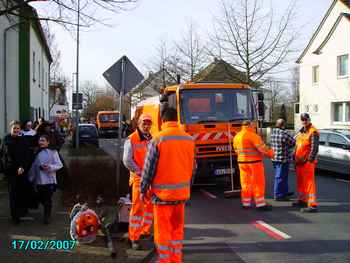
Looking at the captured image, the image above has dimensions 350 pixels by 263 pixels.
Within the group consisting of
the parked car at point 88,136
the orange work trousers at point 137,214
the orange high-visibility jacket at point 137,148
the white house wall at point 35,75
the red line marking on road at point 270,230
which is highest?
the white house wall at point 35,75

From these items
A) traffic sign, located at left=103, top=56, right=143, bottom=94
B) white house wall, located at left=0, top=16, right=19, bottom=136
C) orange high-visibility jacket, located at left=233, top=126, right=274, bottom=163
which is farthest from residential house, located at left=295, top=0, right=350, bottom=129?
traffic sign, located at left=103, top=56, right=143, bottom=94

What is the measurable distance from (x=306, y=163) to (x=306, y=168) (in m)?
0.10

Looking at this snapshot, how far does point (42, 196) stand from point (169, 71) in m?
30.3

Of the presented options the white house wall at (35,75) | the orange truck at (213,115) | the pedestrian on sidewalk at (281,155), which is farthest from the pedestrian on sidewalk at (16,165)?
the white house wall at (35,75)

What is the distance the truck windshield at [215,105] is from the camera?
11273 millimetres

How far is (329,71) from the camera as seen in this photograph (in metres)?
29.8

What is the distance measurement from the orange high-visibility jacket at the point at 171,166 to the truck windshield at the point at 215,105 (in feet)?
19.3

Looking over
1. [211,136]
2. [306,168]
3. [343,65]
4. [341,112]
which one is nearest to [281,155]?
[306,168]

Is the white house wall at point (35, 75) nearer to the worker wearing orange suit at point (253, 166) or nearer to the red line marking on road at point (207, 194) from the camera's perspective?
the red line marking on road at point (207, 194)

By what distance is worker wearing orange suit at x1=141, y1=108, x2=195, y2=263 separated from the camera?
514cm

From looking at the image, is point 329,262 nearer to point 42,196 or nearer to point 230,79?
point 42,196

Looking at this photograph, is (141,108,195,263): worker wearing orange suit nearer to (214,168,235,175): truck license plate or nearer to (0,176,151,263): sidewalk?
(0,176,151,263): sidewalk

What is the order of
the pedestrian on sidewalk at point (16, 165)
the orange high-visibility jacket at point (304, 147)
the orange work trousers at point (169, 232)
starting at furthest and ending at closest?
the orange high-visibility jacket at point (304, 147)
the pedestrian on sidewalk at point (16, 165)
the orange work trousers at point (169, 232)
